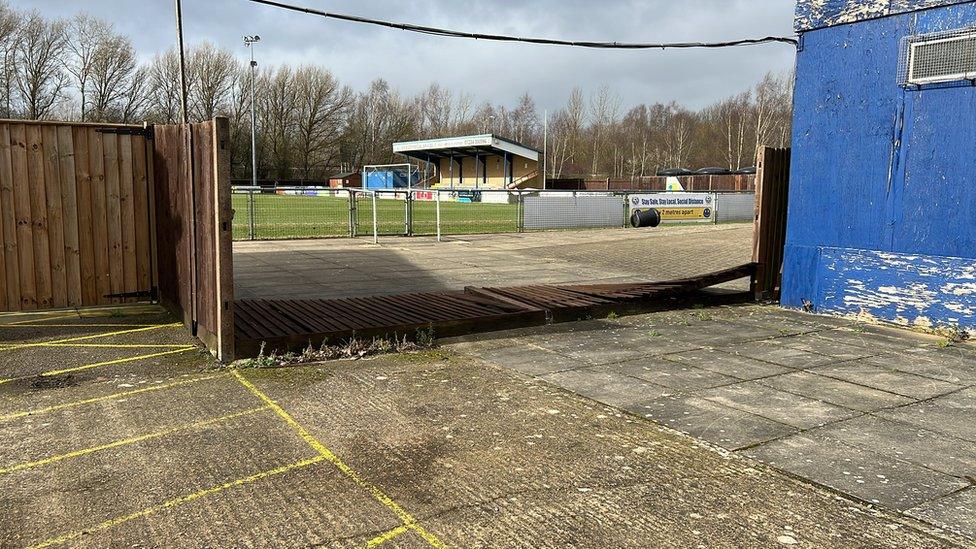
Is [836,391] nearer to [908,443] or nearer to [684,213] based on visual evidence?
[908,443]

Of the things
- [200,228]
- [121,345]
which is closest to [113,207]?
[121,345]

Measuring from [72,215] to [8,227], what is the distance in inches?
24.8

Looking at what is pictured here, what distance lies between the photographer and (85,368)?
19.4 feet

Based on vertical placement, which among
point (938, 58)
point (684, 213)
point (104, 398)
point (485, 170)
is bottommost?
point (104, 398)

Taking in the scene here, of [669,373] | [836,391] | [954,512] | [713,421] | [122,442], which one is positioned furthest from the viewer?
[669,373]

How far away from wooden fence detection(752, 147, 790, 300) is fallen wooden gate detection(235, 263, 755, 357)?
30 centimetres

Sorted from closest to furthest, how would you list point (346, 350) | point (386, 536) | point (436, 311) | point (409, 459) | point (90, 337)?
point (386, 536), point (409, 459), point (346, 350), point (90, 337), point (436, 311)

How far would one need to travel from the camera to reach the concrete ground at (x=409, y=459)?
318cm

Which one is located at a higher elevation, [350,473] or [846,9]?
[846,9]

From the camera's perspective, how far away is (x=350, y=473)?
3.80m

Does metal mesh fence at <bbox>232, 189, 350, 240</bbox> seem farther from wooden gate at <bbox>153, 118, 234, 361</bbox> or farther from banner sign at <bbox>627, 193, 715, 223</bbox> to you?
wooden gate at <bbox>153, 118, 234, 361</bbox>

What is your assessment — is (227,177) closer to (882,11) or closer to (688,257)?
Answer: (882,11)

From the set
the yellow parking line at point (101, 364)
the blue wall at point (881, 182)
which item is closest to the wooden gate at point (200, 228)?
the yellow parking line at point (101, 364)

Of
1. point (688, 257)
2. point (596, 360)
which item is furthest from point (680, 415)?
point (688, 257)
